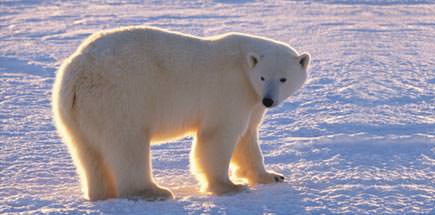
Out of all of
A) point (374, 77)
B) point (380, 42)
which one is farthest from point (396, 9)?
point (374, 77)

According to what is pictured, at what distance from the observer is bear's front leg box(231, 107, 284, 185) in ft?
16.5

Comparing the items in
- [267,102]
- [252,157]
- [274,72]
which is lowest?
[252,157]

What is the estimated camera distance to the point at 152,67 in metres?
4.41

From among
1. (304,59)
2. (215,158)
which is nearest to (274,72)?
(304,59)

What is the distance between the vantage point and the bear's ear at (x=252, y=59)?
4.62 meters

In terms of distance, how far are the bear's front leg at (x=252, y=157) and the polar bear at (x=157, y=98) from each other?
26 millimetres

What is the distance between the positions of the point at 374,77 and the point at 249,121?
3742mm

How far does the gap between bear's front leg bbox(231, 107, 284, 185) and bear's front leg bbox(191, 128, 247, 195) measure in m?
0.34

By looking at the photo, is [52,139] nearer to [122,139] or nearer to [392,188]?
[122,139]

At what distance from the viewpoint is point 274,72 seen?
4.67m

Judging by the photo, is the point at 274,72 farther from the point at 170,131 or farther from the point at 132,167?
the point at 132,167

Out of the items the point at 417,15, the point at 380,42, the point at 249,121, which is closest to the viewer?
the point at 249,121

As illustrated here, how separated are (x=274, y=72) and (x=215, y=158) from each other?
687 millimetres

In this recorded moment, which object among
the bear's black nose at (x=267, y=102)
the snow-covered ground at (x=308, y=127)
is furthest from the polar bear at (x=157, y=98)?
the snow-covered ground at (x=308, y=127)
